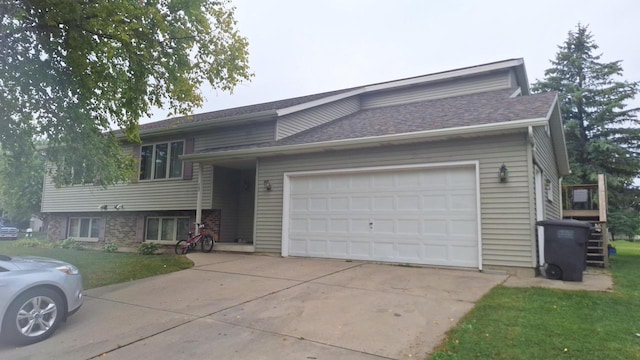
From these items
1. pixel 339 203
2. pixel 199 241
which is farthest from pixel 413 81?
pixel 199 241

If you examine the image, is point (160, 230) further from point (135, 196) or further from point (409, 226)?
point (409, 226)

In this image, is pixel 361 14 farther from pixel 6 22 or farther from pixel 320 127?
pixel 6 22

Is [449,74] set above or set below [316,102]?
above

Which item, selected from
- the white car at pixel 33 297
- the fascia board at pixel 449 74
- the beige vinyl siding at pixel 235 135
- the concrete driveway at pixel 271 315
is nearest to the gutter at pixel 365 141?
the beige vinyl siding at pixel 235 135

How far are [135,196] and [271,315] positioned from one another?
11400 millimetres

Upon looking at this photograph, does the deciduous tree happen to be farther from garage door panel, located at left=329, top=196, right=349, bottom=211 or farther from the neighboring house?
garage door panel, located at left=329, top=196, right=349, bottom=211

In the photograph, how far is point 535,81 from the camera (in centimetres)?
2233

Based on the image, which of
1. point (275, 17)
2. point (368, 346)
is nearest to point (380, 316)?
point (368, 346)

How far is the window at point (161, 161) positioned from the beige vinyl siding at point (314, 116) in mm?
4241

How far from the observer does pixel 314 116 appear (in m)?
13.1

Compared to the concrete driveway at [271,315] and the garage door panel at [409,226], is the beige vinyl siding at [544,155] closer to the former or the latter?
the garage door panel at [409,226]

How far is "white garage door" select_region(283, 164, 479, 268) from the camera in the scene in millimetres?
8211

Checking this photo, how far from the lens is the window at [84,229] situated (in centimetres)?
1599

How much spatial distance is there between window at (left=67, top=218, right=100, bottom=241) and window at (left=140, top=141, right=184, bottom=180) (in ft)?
11.5
